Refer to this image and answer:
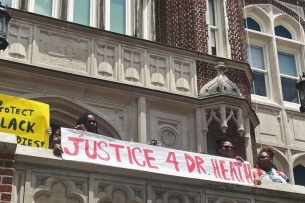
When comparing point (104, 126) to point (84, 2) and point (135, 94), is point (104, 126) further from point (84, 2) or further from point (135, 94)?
point (84, 2)

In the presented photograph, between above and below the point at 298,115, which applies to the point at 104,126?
below

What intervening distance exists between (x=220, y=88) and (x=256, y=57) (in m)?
5.15

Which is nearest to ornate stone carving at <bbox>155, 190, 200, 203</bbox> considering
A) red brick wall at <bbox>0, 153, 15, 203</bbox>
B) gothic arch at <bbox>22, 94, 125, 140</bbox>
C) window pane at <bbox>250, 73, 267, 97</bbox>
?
red brick wall at <bbox>0, 153, 15, 203</bbox>

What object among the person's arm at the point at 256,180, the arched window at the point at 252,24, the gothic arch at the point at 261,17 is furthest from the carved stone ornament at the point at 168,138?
the gothic arch at the point at 261,17

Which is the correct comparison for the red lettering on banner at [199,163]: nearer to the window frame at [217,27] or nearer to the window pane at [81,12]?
the window pane at [81,12]

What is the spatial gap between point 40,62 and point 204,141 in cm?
379

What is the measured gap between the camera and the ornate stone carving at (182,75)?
12.0m

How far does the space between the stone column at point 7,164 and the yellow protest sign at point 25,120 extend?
5.79 ft

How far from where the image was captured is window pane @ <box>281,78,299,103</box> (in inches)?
648

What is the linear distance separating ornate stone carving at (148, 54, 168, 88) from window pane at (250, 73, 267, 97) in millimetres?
4740

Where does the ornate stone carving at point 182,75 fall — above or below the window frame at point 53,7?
below

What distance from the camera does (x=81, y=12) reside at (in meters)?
12.6

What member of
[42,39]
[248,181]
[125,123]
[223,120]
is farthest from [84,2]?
[248,181]

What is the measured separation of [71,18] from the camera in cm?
1225
